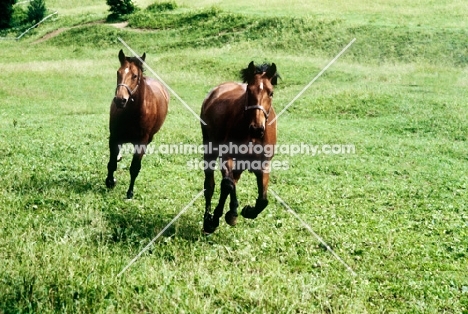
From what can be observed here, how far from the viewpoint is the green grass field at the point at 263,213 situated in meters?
5.89

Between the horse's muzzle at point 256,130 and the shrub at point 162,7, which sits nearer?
the horse's muzzle at point 256,130

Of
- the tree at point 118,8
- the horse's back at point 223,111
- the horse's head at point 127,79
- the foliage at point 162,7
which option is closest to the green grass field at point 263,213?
the horse's back at point 223,111

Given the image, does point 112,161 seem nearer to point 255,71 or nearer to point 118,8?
point 255,71

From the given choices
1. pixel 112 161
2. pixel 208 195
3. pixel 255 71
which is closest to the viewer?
pixel 255 71

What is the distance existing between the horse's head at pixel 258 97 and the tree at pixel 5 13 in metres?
71.8

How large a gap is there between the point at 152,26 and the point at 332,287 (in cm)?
5195

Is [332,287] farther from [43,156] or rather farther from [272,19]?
[272,19]

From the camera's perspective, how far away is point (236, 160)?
7.88m

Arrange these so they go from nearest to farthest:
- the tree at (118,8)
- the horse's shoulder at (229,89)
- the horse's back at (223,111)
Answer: the horse's back at (223,111) → the horse's shoulder at (229,89) → the tree at (118,8)

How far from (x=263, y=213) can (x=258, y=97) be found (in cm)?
377

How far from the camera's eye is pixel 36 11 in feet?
218

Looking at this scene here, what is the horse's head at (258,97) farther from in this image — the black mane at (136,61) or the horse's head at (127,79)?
the black mane at (136,61)

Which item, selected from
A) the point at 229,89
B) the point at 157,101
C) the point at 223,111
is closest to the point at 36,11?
the point at 157,101

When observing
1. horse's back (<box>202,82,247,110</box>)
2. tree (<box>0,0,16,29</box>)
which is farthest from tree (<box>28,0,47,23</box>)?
horse's back (<box>202,82,247,110</box>)
